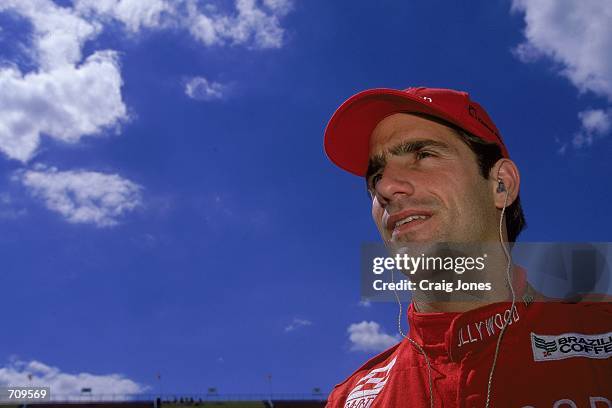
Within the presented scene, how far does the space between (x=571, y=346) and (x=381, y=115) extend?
171cm

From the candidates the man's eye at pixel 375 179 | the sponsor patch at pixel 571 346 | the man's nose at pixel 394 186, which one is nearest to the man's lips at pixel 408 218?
the man's nose at pixel 394 186

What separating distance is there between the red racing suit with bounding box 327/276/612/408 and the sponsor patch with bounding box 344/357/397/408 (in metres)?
0.06

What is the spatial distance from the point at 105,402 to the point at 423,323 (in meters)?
58.7

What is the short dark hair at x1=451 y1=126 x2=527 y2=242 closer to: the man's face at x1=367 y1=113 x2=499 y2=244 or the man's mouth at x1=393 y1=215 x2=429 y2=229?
the man's face at x1=367 y1=113 x2=499 y2=244

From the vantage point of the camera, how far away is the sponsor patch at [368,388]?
3.42 metres

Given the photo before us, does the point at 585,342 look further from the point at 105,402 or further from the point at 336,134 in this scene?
the point at 105,402

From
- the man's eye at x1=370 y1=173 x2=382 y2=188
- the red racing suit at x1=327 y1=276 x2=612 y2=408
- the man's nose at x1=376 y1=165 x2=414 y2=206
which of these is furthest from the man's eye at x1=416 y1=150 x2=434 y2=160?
the red racing suit at x1=327 y1=276 x2=612 y2=408

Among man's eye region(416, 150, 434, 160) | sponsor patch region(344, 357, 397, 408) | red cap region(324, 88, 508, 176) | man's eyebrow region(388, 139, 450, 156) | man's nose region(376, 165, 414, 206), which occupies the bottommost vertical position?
sponsor patch region(344, 357, 397, 408)

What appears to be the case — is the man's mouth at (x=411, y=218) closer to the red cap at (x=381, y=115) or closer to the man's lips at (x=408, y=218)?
the man's lips at (x=408, y=218)

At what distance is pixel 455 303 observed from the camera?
320cm

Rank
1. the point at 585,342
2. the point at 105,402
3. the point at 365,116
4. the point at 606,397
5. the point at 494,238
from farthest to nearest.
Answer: the point at 105,402 → the point at 365,116 → the point at 494,238 → the point at 585,342 → the point at 606,397

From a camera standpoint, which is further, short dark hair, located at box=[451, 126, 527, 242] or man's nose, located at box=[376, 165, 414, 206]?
short dark hair, located at box=[451, 126, 527, 242]

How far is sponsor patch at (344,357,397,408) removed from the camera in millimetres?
3424

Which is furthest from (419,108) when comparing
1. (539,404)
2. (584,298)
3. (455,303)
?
(539,404)
